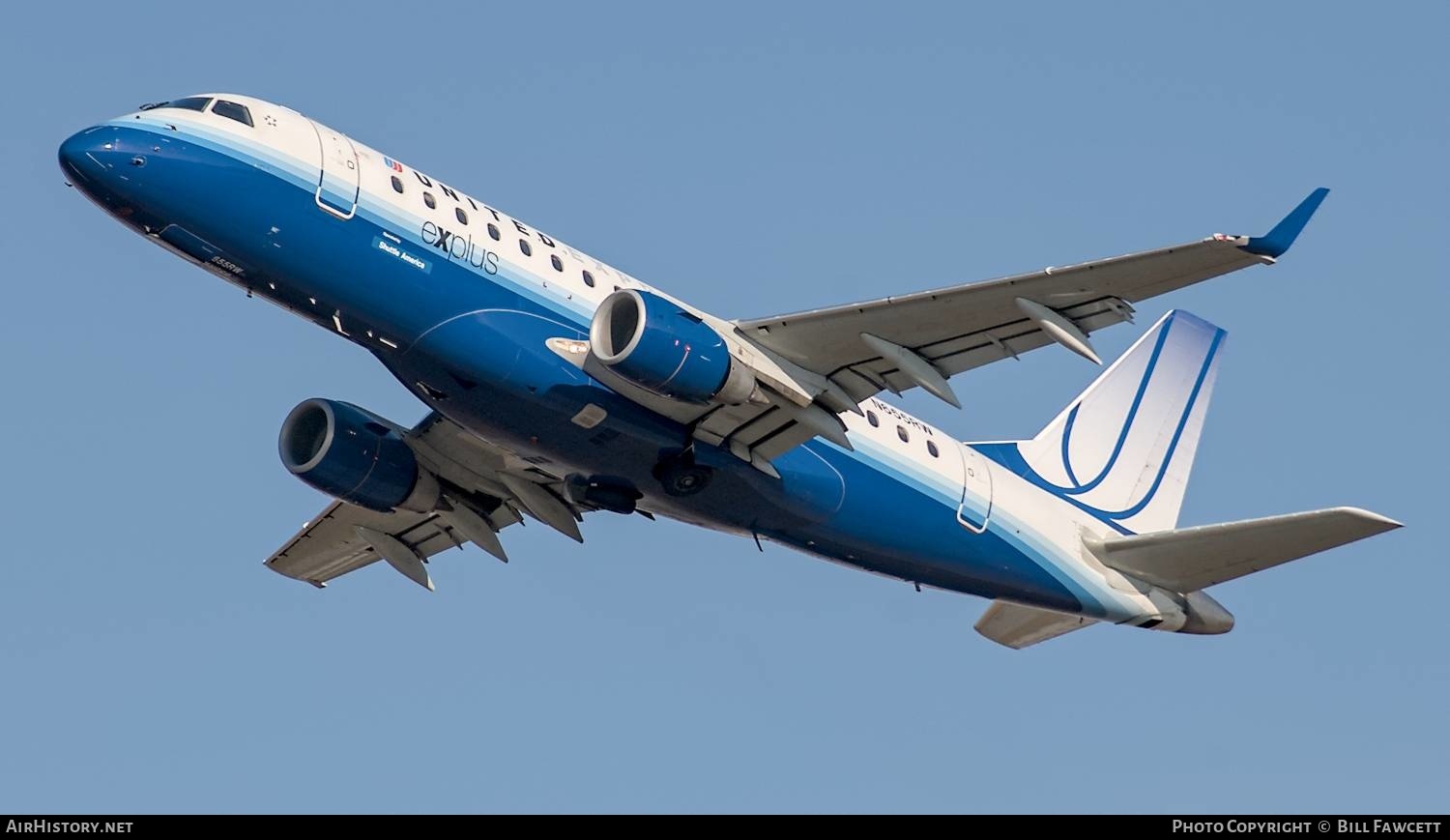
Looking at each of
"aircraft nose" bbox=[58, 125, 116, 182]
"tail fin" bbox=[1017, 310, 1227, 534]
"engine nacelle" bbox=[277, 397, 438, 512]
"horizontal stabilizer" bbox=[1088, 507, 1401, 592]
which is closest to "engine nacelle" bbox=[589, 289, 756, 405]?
"engine nacelle" bbox=[277, 397, 438, 512]

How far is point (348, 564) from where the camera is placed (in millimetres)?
45812

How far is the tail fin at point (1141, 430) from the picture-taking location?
44156 millimetres

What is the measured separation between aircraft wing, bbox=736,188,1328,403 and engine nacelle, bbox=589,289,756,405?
5.17 feet

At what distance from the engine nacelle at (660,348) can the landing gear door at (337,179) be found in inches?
177

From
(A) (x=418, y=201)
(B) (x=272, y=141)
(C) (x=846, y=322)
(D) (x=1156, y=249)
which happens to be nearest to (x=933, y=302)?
(C) (x=846, y=322)

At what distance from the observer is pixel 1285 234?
3155 cm

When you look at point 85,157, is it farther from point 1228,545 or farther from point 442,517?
point 1228,545

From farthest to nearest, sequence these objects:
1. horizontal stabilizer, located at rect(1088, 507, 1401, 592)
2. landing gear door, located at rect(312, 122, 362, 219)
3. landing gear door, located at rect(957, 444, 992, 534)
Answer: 1. landing gear door, located at rect(957, 444, 992, 534)
2. horizontal stabilizer, located at rect(1088, 507, 1401, 592)
3. landing gear door, located at rect(312, 122, 362, 219)

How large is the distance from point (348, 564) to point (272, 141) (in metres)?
13.8

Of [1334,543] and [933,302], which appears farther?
[1334,543]

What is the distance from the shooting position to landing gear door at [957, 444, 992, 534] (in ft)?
131

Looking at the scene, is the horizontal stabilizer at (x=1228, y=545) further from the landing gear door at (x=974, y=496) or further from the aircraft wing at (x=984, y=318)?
the aircraft wing at (x=984, y=318)

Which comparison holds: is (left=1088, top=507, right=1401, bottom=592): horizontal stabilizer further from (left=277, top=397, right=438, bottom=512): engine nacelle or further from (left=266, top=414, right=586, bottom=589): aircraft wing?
(left=277, top=397, right=438, bottom=512): engine nacelle
